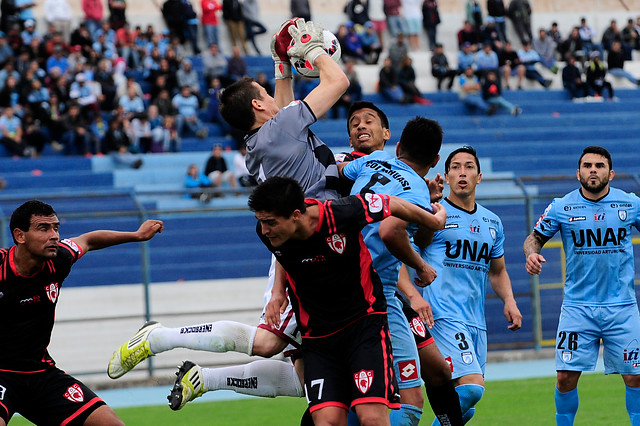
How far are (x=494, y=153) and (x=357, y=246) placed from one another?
18665 millimetres

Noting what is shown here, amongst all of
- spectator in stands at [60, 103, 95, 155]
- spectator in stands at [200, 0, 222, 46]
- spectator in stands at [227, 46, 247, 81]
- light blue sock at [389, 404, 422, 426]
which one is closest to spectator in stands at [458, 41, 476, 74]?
spectator in stands at [227, 46, 247, 81]

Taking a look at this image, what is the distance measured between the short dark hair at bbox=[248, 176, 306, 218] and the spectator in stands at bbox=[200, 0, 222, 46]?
20644 mm

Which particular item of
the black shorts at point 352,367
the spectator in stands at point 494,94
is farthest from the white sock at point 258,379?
the spectator in stands at point 494,94

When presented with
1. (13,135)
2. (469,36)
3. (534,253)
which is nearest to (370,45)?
(469,36)

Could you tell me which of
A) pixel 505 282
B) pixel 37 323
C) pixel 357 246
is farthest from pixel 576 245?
pixel 37 323

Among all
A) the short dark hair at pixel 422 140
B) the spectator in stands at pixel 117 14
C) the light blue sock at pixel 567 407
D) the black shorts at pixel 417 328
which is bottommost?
the light blue sock at pixel 567 407

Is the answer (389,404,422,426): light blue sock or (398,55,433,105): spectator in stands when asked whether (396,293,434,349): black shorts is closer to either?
(389,404,422,426): light blue sock

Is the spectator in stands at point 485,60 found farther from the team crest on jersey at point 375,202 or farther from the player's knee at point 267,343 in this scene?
the team crest on jersey at point 375,202

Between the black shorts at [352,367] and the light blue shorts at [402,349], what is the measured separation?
42cm

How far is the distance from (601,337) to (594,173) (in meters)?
1.45

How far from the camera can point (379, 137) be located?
750 centimetres

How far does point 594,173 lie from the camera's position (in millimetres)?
9031

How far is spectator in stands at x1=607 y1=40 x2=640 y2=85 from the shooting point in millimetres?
30031

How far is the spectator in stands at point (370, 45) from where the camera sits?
27828mm
